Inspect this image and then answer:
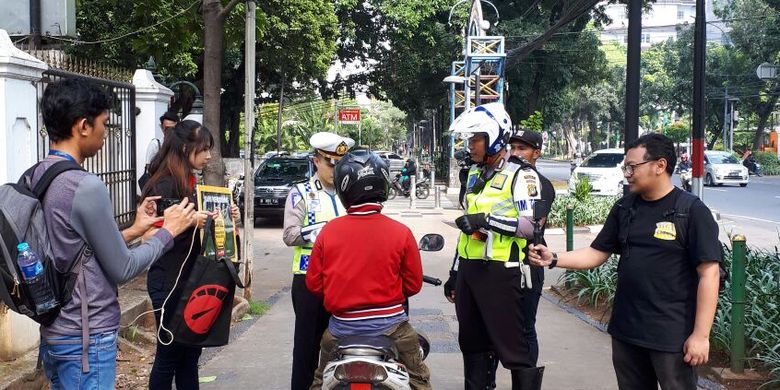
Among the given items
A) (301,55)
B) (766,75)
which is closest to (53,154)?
(301,55)

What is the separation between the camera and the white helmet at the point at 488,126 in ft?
15.1

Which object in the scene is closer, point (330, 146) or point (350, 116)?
point (330, 146)

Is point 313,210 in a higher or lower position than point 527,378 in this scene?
higher

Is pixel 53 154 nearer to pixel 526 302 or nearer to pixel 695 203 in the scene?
pixel 695 203

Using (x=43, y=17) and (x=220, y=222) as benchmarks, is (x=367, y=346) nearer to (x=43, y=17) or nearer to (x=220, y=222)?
(x=220, y=222)

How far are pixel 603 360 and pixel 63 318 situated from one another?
4.82 m

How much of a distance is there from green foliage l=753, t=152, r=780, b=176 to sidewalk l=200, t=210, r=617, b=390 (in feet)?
135

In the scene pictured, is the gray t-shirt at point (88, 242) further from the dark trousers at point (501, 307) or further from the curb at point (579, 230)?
the curb at point (579, 230)

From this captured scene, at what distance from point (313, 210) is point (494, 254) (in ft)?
3.57

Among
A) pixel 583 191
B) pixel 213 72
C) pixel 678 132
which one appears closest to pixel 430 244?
pixel 213 72

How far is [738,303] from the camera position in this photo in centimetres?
548

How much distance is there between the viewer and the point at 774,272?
23.0 ft

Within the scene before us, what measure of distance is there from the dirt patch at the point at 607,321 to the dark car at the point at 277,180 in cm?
861

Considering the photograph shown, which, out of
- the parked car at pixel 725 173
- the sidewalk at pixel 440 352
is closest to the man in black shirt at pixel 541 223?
the sidewalk at pixel 440 352
